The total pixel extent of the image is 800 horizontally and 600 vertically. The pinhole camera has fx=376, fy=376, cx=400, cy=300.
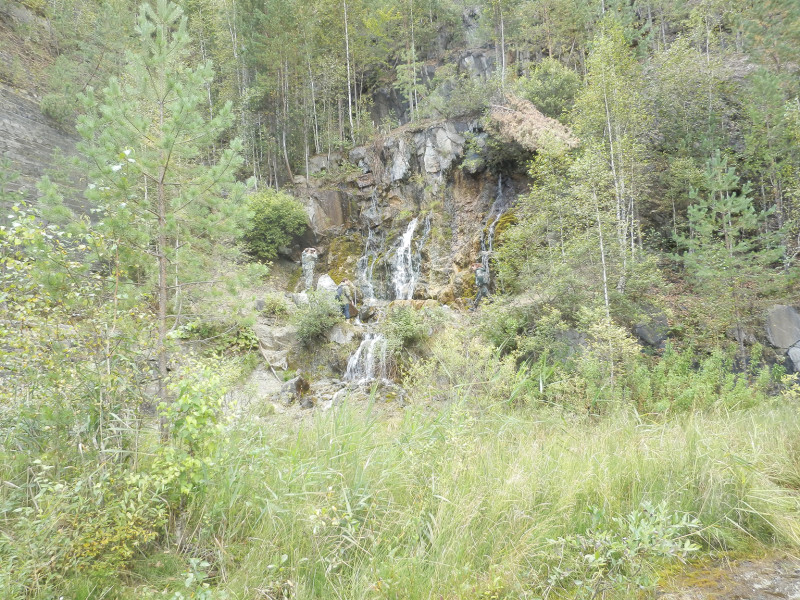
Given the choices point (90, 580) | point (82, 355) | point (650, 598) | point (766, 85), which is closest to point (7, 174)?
point (82, 355)

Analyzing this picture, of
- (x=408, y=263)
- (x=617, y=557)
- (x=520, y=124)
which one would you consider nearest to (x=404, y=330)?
(x=408, y=263)

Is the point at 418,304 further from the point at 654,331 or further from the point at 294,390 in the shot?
the point at 654,331

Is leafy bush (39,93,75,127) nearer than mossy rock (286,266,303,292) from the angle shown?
Yes

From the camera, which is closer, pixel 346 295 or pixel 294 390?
pixel 294 390

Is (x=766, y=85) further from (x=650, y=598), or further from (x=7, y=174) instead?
(x=7, y=174)

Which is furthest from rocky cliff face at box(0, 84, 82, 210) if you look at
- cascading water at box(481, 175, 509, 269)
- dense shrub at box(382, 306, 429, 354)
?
cascading water at box(481, 175, 509, 269)

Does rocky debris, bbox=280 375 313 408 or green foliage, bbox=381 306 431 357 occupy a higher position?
green foliage, bbox=381 306 431 357

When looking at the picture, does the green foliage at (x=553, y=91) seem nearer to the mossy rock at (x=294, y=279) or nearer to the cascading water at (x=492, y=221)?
the cascading water at (x=492, y=221)

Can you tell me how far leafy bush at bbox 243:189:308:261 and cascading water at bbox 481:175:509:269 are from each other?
926 cm

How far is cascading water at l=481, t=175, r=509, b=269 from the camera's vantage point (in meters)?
13.5

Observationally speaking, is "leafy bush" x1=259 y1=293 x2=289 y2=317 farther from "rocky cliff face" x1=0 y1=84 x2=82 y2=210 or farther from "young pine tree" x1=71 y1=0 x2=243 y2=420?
"young pine tree" x1=71 y1=0 x2=243 y2=420

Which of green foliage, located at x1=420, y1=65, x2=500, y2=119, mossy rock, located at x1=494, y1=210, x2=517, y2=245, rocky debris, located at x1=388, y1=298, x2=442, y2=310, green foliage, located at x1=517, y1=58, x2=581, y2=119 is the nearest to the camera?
rocky debris, located at x1=388, y1=298, x2=442, y2=310

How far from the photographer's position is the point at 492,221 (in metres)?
15.2

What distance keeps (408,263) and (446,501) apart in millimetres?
14470
